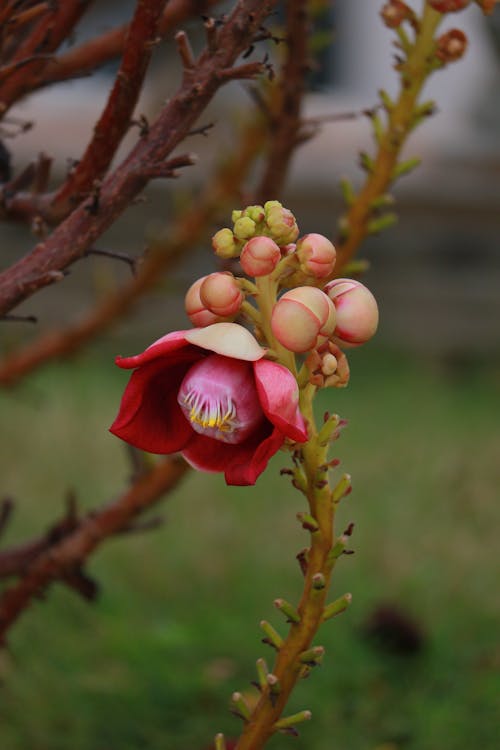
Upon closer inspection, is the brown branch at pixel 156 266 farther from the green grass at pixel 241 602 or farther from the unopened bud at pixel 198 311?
the unopened bud at pixel 198 311

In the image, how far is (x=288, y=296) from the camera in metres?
0.58

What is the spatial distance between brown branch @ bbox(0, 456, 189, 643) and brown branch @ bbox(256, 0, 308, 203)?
40cm

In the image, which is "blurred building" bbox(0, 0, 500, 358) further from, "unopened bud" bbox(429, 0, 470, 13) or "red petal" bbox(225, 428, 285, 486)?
"red petal" bbox(225, 428, 285, 486)

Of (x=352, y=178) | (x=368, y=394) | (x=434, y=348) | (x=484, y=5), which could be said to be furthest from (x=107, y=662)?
(x=434, y=348)

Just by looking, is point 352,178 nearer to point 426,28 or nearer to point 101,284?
point 101,284

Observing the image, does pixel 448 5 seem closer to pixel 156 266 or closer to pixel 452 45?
pixel 452 45

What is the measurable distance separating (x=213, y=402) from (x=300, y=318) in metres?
0.07

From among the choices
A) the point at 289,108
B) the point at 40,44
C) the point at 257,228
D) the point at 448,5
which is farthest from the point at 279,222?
the point at 289,108

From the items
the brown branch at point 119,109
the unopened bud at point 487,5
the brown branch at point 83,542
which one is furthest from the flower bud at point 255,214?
the brown branch at point 83,542

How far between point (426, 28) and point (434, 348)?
3.29 metres

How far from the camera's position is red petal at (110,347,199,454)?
0.61 metres

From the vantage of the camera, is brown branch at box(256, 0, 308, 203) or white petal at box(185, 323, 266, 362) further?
brown branch at box(256, 0, 308, 203)

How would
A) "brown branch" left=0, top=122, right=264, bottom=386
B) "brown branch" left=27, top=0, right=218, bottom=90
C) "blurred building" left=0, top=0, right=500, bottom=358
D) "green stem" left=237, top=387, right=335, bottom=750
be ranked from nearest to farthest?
"green stem" left=237, top=387, right=335, bottom=750, "brown branch" left=27, top=0, right=218, bottom=90, "brown branch" left=0, top=122, right=264, bottom=386, "blurred building" left=0, top=0, right=500, bottom=358

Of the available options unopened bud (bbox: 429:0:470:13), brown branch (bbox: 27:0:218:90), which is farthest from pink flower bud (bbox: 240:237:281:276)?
brown branch (bbox: 27:0:218:90)
